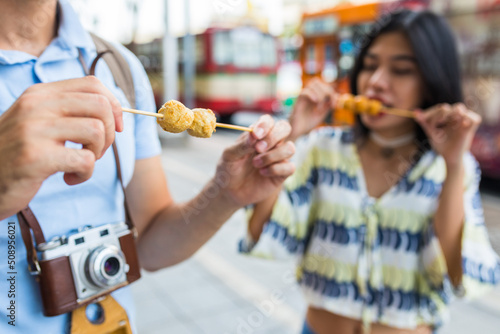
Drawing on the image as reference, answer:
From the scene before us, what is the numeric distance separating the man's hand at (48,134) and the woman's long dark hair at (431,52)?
4.68 ft

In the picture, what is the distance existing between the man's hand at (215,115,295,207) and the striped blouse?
478mm

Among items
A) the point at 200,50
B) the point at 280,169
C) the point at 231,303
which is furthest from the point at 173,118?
the point at 200,50

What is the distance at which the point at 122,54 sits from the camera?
1.25 meters

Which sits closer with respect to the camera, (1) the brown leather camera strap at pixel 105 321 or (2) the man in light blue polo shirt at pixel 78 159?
(2) the man in light blue polo shirt at pixel 78 159

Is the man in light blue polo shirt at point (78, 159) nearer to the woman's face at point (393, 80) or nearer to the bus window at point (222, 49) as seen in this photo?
the woman's face at point (393, 80)

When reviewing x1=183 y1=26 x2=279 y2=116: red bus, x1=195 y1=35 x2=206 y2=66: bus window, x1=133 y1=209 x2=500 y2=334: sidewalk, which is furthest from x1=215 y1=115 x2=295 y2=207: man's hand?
x1=195 y1=35 x2=206 y2=66: bus window

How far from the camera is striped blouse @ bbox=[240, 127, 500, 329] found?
5.29 ft

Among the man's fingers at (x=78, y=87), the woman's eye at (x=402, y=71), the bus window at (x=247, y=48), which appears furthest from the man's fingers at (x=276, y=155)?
the bus window at (x=247, y=48)

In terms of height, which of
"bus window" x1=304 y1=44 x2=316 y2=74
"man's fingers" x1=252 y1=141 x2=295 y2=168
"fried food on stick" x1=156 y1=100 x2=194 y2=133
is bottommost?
"man's fingers" x1=252 y1=141 x2=295 y2=168

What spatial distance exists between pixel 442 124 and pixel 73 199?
1.39 m

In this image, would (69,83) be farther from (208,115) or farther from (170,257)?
(170,257)

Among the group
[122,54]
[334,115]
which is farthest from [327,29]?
[122,54]

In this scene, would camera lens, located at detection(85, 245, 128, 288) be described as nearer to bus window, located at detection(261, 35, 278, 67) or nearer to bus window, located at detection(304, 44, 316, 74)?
bus window, located at detection(304, 44, 316, 74)

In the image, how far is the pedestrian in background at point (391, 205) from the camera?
162 centimetres
